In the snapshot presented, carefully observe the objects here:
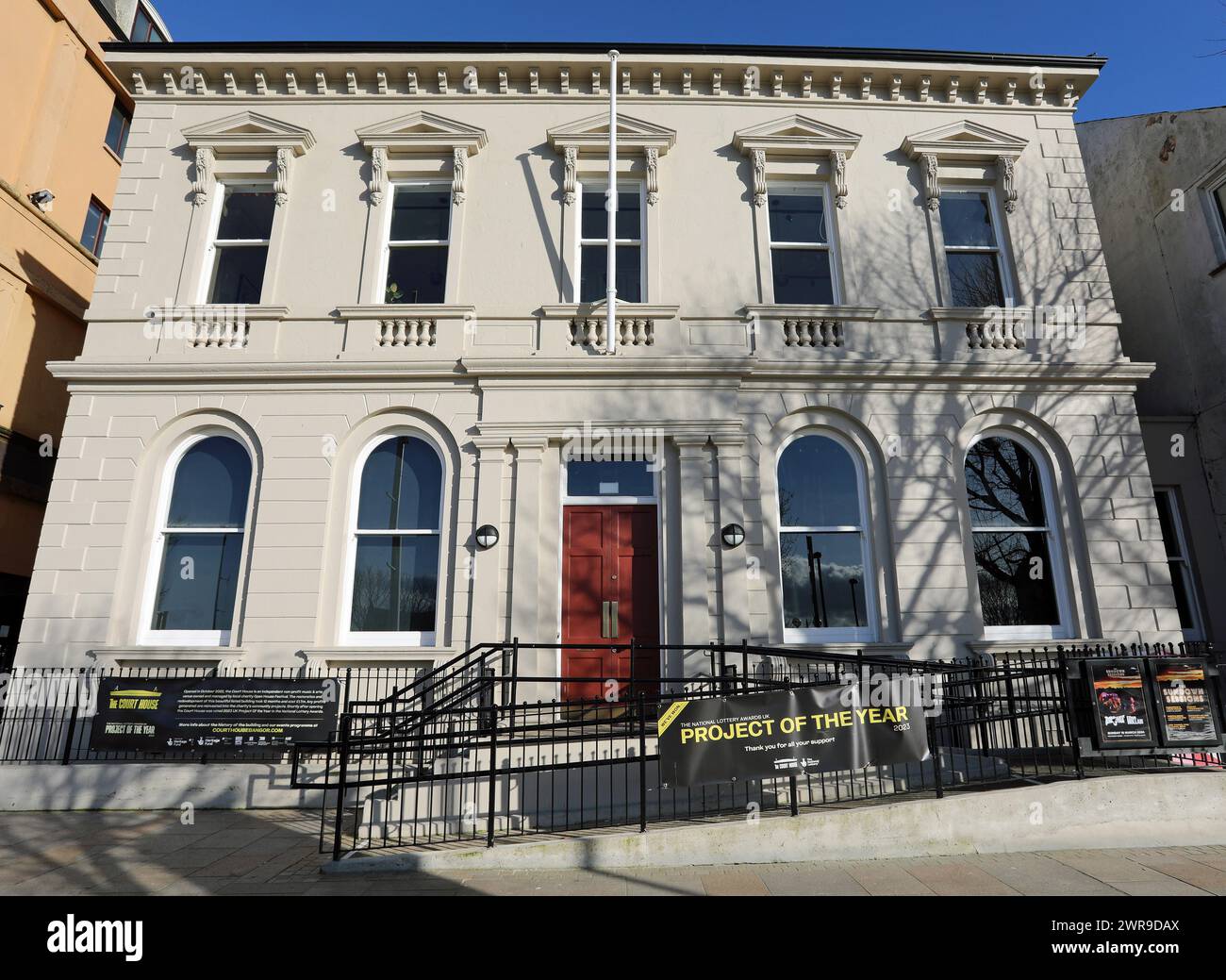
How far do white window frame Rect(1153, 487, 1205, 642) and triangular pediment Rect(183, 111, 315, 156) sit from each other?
1565 centimetres

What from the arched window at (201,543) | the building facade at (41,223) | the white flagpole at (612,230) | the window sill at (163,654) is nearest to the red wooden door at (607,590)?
the white flagpole at (612,230)

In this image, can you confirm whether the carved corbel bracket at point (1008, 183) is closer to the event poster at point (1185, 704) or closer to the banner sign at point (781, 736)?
the event poster at point (1185, 704)

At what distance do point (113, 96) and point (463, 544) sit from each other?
14829mm

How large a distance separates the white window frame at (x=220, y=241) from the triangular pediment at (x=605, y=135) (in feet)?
16.0

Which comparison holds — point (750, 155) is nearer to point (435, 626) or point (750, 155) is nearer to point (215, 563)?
point (435, 626)

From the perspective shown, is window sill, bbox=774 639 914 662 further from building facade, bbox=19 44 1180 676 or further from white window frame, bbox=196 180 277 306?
white window frame, bbox=196 180 277 306

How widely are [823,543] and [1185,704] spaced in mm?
4406

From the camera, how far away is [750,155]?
443 inches

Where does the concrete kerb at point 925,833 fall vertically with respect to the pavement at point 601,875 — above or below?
above

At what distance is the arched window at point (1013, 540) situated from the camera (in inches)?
391

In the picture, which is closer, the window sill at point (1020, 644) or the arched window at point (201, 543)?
the window sill at point (1020, 644)

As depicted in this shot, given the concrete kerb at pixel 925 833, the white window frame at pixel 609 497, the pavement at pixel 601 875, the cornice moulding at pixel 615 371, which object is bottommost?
the pavement at pixel 601 875
